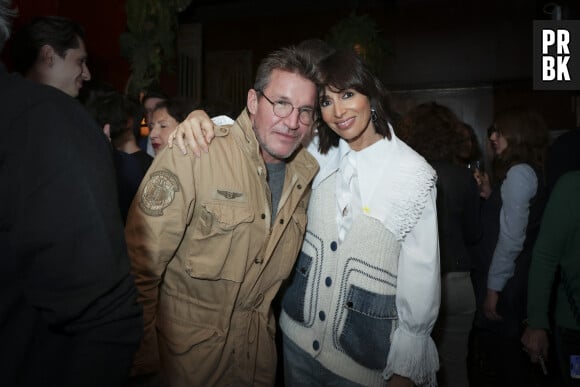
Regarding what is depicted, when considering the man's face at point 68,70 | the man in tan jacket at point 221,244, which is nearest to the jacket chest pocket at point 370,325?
the man in tan jacket at point 221,244

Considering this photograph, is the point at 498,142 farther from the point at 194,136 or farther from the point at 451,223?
the point at 194,136

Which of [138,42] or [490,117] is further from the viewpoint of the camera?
[490,117]

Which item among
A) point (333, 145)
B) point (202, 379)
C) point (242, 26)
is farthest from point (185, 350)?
point (242, 26)

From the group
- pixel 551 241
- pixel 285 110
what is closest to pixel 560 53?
pixel 551 241

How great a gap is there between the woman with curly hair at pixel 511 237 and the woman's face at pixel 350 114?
1378mm

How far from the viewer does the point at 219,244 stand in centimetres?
163

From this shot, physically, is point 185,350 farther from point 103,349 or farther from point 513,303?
point 513,303

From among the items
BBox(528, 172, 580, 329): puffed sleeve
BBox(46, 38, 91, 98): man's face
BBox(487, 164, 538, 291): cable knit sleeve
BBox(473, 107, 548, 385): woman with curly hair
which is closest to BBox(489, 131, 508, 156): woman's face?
BBox(473, 107, 548, 385): woman with curly hair

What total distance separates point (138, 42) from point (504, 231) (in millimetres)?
3389

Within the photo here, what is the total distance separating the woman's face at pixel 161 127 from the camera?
10.7ft

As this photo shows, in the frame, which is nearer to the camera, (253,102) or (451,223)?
(253,102)

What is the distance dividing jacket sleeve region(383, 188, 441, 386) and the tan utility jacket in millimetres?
479

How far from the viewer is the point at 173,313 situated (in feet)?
5.41

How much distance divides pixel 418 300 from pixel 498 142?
72.8 inches
